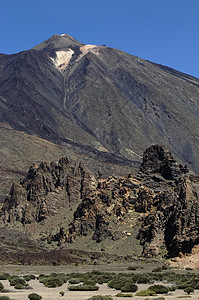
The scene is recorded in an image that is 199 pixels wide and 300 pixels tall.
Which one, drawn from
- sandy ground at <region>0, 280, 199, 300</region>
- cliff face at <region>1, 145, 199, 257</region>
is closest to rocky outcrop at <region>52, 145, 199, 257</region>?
cliff face at <region>1, 145, 199, 257</region>

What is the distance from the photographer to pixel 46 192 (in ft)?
377

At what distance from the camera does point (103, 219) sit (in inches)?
3460

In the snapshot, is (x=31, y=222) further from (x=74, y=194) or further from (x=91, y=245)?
(x=91, y=245)

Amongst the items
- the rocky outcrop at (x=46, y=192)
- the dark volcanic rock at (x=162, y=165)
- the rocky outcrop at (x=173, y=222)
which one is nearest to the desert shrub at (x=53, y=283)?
the rocky outcrop at (x=173, y=222)

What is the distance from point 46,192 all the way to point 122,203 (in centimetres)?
2929

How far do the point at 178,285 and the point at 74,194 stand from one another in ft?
256

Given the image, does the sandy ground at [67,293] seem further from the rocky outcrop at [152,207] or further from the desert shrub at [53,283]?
the rocky outcrop at [152,207]

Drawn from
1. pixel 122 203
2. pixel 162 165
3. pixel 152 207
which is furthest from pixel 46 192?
pixel 152 207

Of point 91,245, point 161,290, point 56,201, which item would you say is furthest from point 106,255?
point 161,290

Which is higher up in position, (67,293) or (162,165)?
(162,165)

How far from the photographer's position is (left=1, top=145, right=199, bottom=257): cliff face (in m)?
70.1

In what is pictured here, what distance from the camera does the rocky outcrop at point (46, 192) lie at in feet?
356

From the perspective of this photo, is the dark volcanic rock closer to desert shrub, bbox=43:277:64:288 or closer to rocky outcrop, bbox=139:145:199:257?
rocky outcrop, bbox=139:145:199:257

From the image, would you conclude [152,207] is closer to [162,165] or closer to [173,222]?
[162,165]
